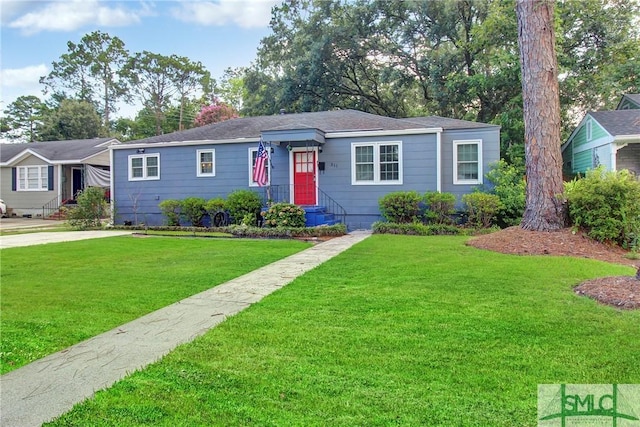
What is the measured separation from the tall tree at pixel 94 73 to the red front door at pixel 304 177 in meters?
32.4

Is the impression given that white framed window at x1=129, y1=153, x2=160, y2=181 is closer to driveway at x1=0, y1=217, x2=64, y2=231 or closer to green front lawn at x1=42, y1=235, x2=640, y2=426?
driveway at x1=0, y1=217, x2=64, y2=231

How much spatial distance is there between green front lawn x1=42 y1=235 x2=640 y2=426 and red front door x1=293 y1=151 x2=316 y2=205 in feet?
30.7

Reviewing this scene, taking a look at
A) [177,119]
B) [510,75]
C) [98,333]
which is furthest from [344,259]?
[177,119]

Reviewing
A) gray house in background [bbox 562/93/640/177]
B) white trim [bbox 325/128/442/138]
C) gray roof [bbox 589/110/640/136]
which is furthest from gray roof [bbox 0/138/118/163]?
gray roof [bbox 589/110/640/136]

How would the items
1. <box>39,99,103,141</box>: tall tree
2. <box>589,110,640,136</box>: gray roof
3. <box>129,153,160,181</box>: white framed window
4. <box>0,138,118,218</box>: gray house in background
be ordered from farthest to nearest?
<box>39,99,103,141</box>: tall tree, <box>0,138,118,218</box>: gray house in background, <box>129,153,160,181</box>: white framed window, <box>589,110,640,136</box>: gray roof

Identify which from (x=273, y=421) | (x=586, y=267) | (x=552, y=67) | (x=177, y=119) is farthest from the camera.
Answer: (x=177, y=119)

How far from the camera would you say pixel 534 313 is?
3922 mm

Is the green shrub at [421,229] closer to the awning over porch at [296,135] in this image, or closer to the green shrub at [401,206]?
the green shrub at [401,206]

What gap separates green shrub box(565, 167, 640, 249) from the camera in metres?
8.45

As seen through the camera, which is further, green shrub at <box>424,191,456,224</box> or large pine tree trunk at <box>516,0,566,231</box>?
green shrub at <box>424,191,456,224</box>

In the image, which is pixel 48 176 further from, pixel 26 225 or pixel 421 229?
pixel 421 229

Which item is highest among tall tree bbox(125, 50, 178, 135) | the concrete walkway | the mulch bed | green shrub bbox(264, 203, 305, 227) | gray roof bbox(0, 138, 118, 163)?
tall tree bbox(125, 50, 178, 135)

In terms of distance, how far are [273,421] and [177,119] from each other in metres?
40.8

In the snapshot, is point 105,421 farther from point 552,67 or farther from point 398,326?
point 552,67
